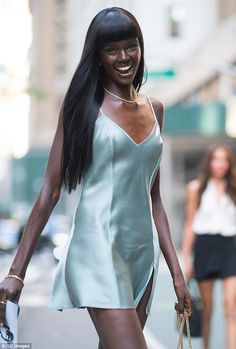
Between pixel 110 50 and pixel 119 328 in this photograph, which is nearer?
pixel 119 328

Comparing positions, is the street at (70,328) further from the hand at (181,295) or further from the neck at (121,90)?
the neck at (121,90)

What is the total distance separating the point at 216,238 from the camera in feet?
20.4

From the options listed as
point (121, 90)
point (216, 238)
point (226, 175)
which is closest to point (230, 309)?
point (216, 238)

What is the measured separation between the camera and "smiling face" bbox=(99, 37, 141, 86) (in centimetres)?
281

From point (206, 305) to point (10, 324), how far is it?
12.0ft

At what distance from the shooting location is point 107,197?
2.78 metres

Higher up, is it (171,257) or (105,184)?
(105,184)

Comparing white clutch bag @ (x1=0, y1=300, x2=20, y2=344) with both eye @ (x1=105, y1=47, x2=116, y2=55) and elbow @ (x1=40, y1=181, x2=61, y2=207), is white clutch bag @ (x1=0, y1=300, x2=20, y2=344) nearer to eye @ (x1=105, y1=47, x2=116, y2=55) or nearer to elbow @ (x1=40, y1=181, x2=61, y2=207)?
elbow @ (x1=40, y1=181, x2=61, y2=207)

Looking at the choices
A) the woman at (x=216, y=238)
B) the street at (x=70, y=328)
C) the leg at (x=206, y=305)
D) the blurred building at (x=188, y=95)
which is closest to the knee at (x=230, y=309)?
the woman at (x=216, y=238)

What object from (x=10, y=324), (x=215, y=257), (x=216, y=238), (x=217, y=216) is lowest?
(x=215, y=257)

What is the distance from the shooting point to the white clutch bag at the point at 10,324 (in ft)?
8.61

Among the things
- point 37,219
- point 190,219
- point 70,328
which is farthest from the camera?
point 190,219

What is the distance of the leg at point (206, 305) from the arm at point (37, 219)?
355cm

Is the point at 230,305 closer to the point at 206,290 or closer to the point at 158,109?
the point at 206,290
